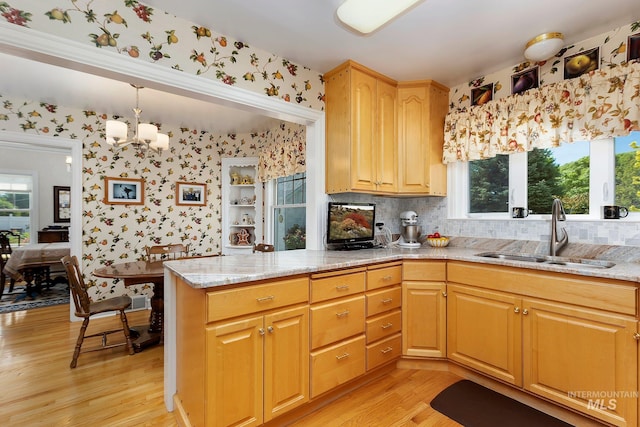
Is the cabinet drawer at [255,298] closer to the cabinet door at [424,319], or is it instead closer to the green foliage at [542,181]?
the cabinet door at [424,319]

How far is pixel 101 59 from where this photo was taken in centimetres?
160

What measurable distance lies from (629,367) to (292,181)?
11.6 ft

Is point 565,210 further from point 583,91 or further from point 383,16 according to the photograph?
point 383,16

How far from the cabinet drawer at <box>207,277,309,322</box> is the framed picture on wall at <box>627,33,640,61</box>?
2.54m

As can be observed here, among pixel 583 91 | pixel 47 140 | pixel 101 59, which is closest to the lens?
pixel 101 59

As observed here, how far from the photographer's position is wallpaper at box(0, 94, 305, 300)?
137 inches

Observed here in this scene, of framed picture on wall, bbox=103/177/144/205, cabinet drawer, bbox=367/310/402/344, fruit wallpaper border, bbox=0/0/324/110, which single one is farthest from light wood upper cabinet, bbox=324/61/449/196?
framed picture on wall, bbox=103/177/144/205

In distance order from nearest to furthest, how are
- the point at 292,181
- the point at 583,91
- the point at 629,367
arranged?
the point at 629,367, the point at 583,91, the point at 292,181

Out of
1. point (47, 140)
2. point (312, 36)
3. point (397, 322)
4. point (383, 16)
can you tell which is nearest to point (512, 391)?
point (397, 322)

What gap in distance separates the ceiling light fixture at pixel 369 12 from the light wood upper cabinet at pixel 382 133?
753mm

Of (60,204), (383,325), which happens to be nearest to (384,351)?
(383,325)

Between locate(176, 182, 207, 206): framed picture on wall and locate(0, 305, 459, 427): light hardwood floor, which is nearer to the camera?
locate(0, 305, 459, 427): light hardwood floor

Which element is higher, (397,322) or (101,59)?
(101,59)

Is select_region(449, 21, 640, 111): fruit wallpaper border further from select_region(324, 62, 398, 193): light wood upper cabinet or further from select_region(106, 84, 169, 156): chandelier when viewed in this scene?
select_region(106, 84, 169, 156): chandelier
